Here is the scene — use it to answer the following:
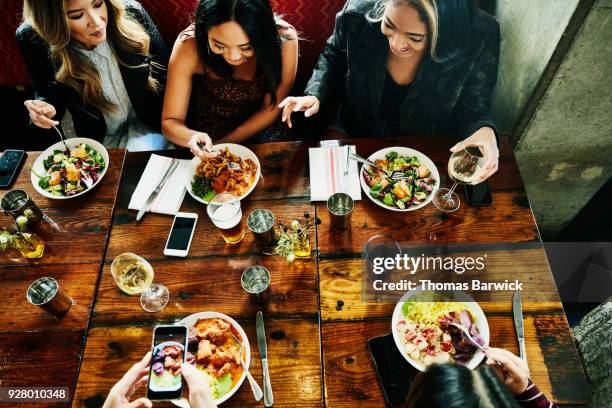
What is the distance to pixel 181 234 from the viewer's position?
190cm

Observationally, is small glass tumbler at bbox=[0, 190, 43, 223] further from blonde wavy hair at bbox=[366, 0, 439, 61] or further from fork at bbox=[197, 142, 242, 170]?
blonde wavy hair at bbox=[366, 0, 439, 61]

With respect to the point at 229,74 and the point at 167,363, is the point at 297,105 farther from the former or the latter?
the point at 167,363

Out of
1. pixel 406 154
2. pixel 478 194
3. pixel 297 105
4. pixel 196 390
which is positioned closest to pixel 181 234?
pixel 196 390

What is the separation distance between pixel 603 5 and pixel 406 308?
140 centimetres

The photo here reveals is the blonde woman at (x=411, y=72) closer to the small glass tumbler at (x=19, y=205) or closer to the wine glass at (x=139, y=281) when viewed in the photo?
the wine glass at (x=139, y=281)

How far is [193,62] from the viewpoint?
94.3 inches

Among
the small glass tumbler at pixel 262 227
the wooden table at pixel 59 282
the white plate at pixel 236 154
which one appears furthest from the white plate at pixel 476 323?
the wooden table at pixel 59 282

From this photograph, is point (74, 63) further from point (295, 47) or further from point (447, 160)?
point (447, 160)

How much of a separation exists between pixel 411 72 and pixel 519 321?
146 centimetres

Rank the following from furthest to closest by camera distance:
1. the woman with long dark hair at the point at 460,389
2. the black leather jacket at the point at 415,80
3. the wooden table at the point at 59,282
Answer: the black leather jacket at the point at 415,80
the wooden table at the point at 59,282
the woman with long dark hair at the point at 460,389

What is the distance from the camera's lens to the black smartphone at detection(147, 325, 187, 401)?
4.50 ft

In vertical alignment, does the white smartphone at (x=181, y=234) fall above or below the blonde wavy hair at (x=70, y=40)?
below

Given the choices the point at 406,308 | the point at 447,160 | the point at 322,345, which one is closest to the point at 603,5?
the point at 447,160

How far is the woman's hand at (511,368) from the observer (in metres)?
1.41
